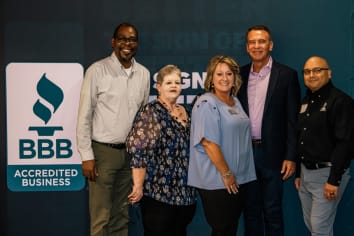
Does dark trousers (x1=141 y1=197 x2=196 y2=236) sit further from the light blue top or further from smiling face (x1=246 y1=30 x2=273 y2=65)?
smiling face (x1=246 y1=30 x2=273 y2=65)

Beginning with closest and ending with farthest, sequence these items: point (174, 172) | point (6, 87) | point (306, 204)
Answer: point (174, 172), point (306, 204), point (6, 87)

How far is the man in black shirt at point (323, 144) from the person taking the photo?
261 cm

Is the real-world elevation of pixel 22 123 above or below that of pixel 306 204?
above

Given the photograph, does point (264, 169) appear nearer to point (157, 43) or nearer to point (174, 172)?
point (174, 172)

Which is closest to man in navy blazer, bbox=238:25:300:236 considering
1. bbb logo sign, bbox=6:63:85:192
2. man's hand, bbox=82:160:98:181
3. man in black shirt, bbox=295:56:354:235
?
man in black shirt, bbox=295:56:354:235

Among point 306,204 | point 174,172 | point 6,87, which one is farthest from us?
point 6,87

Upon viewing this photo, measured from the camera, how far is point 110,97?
115 inches

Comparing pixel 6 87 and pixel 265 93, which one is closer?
pixel 265 93

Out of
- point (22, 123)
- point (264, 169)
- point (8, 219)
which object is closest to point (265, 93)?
point (264, 169)

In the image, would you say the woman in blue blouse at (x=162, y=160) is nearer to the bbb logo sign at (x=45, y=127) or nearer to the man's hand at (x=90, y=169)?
the man's hand at (x=90, y=169)

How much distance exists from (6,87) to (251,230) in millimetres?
2224

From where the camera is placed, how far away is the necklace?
2389 millimetres

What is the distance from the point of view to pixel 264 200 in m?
2.92

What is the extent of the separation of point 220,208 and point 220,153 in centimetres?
32
